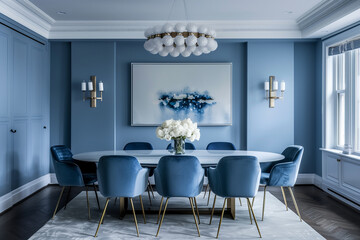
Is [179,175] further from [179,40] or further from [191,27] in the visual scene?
[191,27]

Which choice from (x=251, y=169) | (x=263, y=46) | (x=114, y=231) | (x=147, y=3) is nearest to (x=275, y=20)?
(x=263, y=46)

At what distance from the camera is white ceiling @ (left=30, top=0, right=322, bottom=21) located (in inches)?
173

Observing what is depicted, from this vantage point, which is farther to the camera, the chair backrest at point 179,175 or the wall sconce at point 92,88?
the wall sconce at point 92,88

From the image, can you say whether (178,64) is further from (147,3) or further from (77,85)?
(77,85)

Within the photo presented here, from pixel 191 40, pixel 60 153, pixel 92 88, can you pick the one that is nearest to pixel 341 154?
pixel 191 40

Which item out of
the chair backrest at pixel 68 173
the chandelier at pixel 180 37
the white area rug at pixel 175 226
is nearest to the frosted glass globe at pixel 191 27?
the chandelier at pixel 180 37

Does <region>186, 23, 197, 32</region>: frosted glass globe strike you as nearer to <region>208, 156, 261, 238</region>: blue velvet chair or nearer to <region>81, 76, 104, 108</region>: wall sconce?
<region>208, 156, 261, 238</region>: blue velvet chair

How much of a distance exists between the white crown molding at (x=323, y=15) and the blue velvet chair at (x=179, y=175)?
270 centimetres

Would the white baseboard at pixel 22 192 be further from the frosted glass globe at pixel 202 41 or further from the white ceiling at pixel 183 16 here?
the frosted glass globe at pixel 202 41

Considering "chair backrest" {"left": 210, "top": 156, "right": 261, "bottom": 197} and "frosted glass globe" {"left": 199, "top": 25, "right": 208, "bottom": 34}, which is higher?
"frosted glass globe" {"left": 199, "top": 25, "right": 208, "bottom": 34}

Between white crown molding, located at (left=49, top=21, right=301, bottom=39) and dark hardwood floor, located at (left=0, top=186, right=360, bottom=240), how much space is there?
253cm

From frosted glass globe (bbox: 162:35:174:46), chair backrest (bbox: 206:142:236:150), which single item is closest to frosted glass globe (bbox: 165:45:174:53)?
frosted glass globe (bbox: 162:35:174:46)

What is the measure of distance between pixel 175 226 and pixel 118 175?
86 cm

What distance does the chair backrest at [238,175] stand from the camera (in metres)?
3.02
